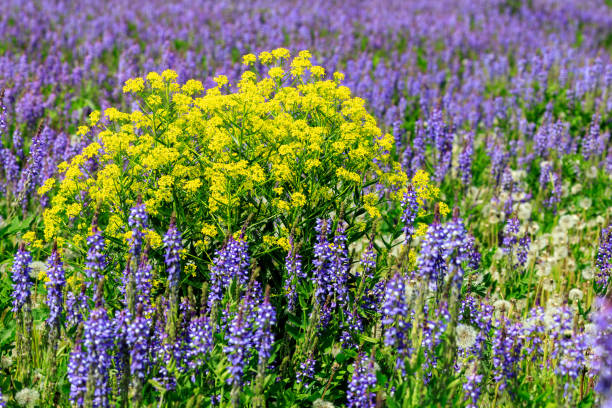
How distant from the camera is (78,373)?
3438 mm

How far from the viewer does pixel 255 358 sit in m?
4.05

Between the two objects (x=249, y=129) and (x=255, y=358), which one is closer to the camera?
(x=255, y=358)

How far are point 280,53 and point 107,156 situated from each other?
5.05 feet

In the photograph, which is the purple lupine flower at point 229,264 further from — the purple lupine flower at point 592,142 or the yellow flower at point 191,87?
the purple lupine flower at point 592,142

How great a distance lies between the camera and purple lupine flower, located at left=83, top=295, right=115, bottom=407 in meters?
3.29

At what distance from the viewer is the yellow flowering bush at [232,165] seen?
14.1 feet

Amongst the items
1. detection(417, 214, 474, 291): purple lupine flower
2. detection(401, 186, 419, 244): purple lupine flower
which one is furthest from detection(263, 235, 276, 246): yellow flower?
detection(417, 214, 474, 291): purple lupine flower

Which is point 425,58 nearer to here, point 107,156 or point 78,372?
point 107,156

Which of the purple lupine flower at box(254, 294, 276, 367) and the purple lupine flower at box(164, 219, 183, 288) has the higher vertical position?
the purple lupine flower at box(164, 219, 183, 288)

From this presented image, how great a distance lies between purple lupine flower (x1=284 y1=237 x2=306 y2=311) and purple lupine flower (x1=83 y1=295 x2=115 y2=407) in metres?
1.22

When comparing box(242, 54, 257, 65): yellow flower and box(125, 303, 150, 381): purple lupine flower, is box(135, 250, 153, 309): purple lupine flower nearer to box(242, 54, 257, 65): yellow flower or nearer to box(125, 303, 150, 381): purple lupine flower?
box(125, 303, 150, 381): purple lupine flower

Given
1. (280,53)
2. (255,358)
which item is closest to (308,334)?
(255,358)

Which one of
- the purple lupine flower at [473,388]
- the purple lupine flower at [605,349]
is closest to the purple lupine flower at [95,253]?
the purple lupine flower at [473,388]

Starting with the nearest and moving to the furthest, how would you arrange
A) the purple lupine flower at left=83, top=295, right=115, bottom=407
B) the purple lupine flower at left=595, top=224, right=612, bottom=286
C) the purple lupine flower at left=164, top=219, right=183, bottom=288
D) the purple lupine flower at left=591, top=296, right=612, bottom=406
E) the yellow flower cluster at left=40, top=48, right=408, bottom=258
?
the purple lupine flower at left=591, top=296, right=612, bottom=406 < the purple lupine flower at left=83, top=295, right=115, bottom=407 < the purple lupine flower at left=164, top=219, right=183, bottom=288 < the yellow flower cluster at left=40, top=48, right=408, bottom=258 < the purple lupine flower at left=595, top=224, right=612, bottom=286
